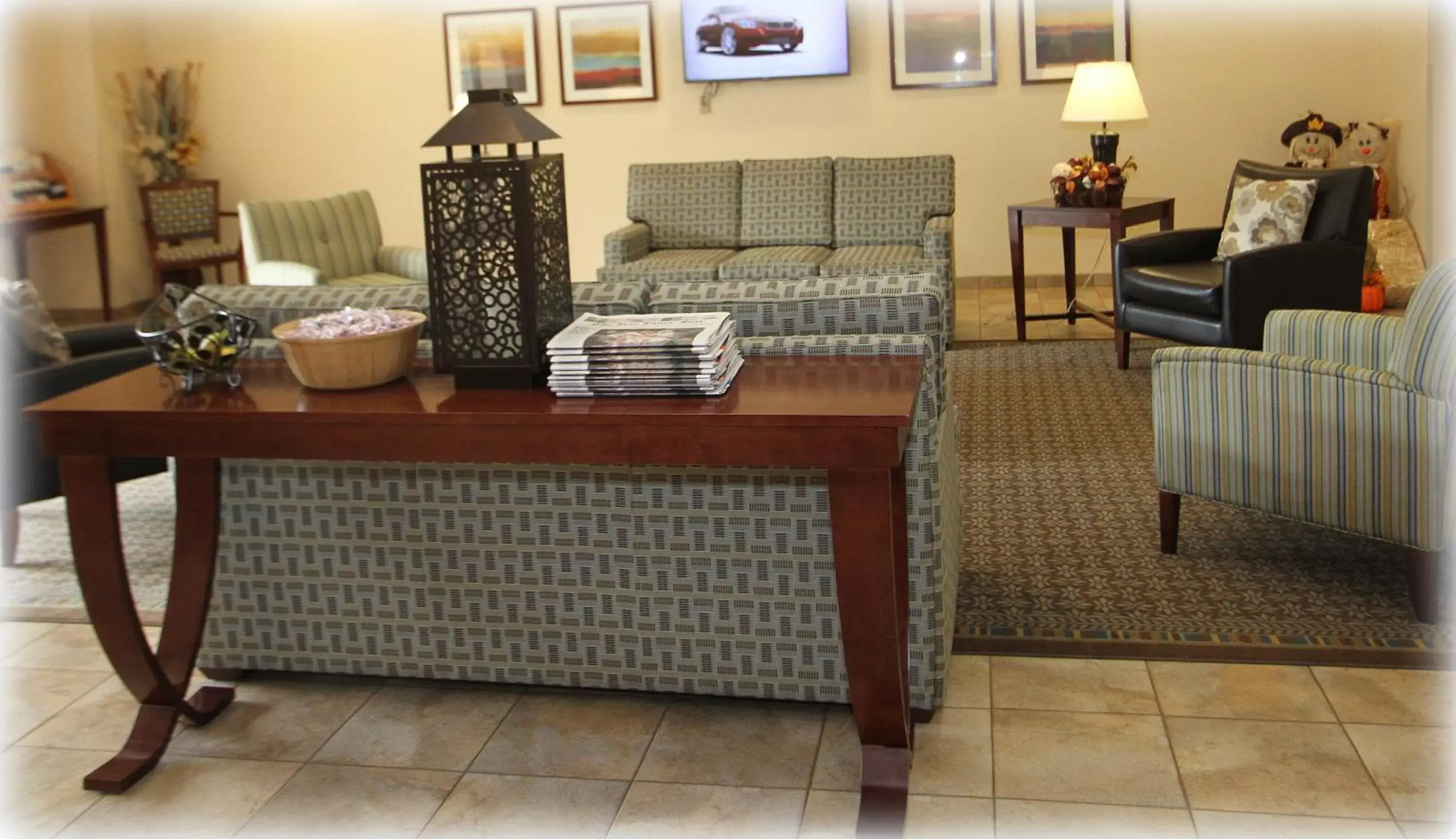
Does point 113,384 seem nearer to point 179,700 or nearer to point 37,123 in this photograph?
point 179,700

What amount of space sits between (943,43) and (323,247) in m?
3.34

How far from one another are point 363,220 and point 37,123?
2.55 m

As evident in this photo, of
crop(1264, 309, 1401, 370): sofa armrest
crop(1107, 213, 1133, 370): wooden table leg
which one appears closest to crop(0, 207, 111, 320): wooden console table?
crop(1107, 213, 1133, 370): wooden table leg

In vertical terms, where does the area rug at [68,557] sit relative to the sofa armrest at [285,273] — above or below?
below

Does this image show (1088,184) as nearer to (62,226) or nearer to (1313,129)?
(1313,129)

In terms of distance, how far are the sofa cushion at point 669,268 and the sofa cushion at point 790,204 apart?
0.83 ft

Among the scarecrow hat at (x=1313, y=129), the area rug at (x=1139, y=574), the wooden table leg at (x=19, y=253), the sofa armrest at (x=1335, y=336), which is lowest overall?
the area rug at (x=1139, y=574)

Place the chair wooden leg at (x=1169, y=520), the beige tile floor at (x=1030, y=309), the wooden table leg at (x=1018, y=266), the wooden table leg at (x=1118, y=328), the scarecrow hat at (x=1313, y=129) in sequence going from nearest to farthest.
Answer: the chair wooden leg at (x=1169, y=520) < the wooden table leg at (x=1118, y=328) < the wooden table leg at (x=1018, y=266) < the beige tile floor at (x=1030, y=309) < the scarecrow hat at (x=1313, y=129)

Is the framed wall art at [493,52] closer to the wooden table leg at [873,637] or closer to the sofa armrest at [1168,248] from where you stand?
the sofa armrest at [1168,248]

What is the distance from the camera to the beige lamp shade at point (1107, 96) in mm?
5855

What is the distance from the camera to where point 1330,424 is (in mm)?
2916

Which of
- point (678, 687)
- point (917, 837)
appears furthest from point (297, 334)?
point (917, 837)

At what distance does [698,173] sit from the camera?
6.35 meters

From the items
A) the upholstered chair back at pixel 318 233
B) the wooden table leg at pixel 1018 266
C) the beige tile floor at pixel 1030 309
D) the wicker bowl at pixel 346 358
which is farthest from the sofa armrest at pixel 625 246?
the wicker bowl at pixel 346 358
